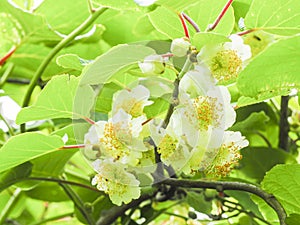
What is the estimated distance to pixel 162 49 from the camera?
58cm

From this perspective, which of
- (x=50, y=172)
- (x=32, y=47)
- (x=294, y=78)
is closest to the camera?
(x=294, y=78)

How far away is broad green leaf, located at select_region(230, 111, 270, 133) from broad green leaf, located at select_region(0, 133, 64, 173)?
29 cm

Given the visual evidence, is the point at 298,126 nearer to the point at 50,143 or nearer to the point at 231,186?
the point at 231,186

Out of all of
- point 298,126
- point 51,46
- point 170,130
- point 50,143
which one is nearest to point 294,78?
point 170,130

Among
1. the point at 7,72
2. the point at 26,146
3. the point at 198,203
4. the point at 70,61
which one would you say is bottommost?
the point at 198,203

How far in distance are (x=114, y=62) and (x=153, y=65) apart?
0.04 m

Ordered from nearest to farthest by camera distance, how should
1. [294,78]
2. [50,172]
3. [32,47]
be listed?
[294,78] → [50,172] → [32,47]

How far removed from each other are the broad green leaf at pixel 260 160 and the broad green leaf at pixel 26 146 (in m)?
0.38

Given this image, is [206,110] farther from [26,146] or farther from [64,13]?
[64,13]

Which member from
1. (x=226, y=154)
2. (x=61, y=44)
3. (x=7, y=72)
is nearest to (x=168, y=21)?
(x=226, y=154)

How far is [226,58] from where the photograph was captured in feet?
1.75

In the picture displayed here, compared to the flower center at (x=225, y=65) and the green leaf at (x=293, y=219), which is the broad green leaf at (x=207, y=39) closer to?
the flower center at (x=225, y=65)

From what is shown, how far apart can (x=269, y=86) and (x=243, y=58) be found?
1.4 inches

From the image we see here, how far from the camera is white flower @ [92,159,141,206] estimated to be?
59cm
